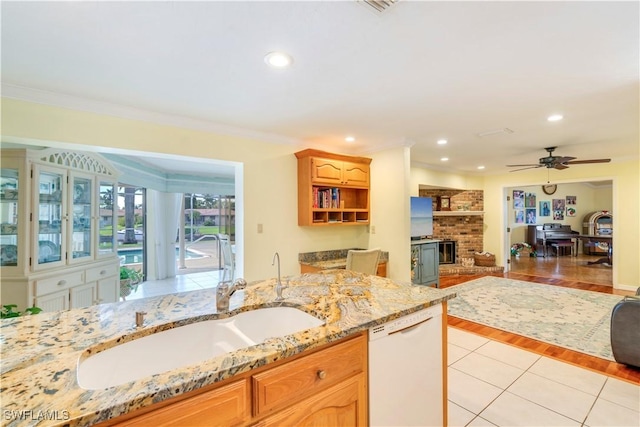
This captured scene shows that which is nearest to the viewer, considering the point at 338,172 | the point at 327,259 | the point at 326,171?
the point at 326,171

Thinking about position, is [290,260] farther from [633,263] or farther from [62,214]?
[633,263]

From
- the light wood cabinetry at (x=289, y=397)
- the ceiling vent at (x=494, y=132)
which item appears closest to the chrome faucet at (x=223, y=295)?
the light wood cabinetry at (x=289, y=397)

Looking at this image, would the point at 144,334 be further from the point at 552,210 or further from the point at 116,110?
the point at 552,210

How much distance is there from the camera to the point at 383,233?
4.06 metres

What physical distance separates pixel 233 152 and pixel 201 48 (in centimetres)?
161

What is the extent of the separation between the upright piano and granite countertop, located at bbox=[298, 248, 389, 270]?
7.83 meters

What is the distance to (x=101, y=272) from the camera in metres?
3.54

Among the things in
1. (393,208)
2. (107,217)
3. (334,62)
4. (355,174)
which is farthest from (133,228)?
(334,62)

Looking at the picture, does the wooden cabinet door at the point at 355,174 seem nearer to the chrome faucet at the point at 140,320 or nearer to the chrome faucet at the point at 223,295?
the chrome faucet at the point at 223,295

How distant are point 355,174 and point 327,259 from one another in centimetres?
124

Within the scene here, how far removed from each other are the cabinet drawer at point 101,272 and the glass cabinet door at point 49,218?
429 mm

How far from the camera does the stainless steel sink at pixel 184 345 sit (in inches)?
42.6

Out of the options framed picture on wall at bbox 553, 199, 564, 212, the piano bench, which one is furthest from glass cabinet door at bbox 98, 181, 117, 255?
framed picture on wall at bbox 553, 199, 564, 212

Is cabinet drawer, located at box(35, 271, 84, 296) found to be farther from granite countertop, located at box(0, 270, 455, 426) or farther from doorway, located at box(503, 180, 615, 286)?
doorway, located at box(503, 180, 615, 286)
